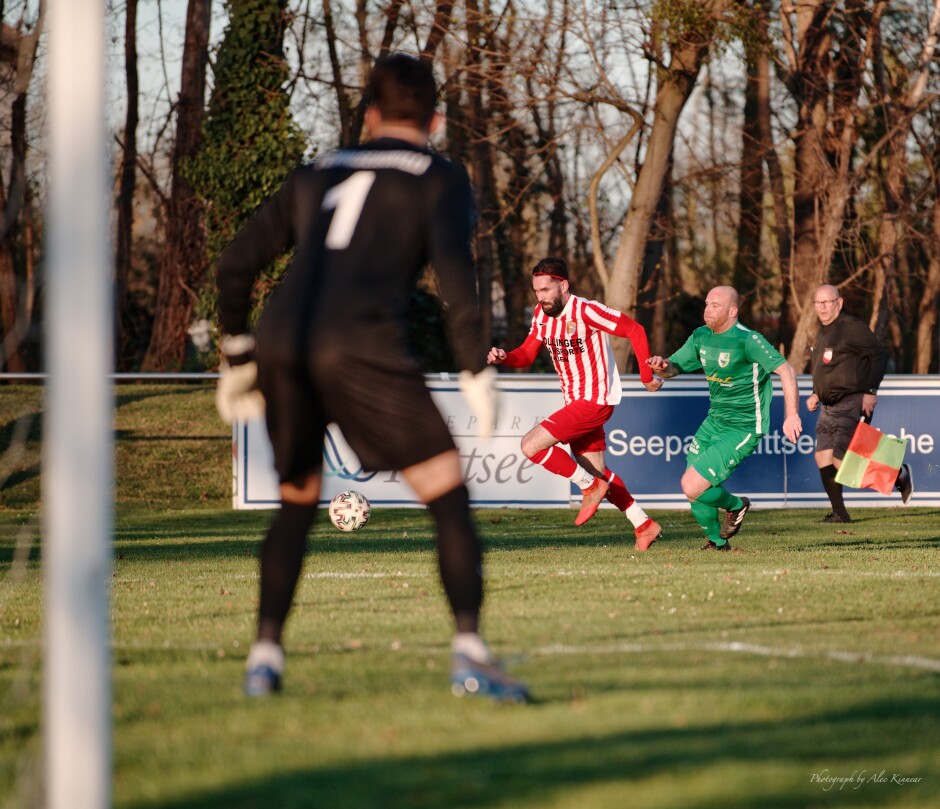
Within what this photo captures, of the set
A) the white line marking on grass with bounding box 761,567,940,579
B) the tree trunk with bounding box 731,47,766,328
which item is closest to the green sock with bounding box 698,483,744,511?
the white line marking on grass with bounding box 761,567,940,579

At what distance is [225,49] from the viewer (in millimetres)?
27078

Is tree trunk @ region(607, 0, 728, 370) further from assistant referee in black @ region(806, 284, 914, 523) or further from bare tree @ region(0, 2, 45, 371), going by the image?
bare tree @ region(0, 2, 45, 371)

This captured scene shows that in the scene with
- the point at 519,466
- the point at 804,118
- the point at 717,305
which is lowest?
the point at 519,466

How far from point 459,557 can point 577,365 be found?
7.62 meters

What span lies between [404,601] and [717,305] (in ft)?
14.5

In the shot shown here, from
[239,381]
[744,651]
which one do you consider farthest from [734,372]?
[239,381]

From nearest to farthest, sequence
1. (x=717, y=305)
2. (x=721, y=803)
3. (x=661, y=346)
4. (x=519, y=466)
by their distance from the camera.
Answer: (x=721, y=803), (x=717, y=305), (x=519, y=466), (x=661, y=346)

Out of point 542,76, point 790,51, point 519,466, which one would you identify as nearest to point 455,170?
point 519,466

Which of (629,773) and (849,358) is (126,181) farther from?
(629,773)

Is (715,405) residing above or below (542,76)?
below

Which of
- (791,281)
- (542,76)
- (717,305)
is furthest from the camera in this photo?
(791,281)

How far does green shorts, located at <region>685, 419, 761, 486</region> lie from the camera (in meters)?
10.7

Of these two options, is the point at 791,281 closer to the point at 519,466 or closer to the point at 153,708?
the point at 519,466

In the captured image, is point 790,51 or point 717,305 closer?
point 717,305
